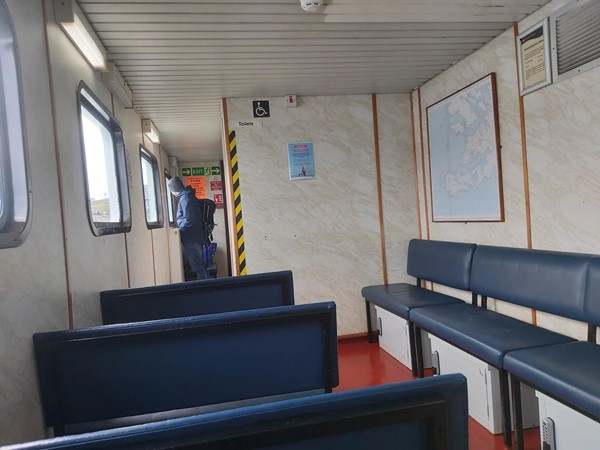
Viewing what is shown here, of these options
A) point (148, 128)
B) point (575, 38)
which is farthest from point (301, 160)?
point (575, 38)

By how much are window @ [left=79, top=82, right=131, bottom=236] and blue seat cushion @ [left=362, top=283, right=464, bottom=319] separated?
2456mm

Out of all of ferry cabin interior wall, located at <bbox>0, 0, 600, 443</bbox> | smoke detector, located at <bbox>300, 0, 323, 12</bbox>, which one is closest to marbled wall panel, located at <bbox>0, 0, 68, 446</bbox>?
ferry cabin interior wall, located at <bbox>0, 0, 600, 443</bbox>

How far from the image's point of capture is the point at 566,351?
215cm

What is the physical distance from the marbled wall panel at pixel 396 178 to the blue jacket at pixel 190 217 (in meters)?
2.98

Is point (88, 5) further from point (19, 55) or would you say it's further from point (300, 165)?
point (300, 165)

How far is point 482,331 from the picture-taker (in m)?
2.58

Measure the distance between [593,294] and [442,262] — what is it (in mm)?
1553

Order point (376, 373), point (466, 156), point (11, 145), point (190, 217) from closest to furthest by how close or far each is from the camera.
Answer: point (11, 145)
point (376, 373)
point (466, 156)
point (190, 217)

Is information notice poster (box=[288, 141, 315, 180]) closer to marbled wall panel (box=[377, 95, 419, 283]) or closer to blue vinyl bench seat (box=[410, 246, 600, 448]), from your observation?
marbled wall panel (box=[377, 95, 419, 283])

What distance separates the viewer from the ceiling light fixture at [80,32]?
2102 millimetres

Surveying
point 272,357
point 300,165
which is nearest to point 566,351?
point 272,357

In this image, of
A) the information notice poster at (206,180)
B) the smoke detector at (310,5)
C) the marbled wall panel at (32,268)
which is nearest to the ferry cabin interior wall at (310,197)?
the marbled wall panel at (32,268)

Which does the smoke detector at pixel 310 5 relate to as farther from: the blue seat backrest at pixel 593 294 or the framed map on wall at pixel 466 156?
the blue seat backrest at pixel 593 294

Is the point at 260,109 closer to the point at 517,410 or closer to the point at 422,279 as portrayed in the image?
the point at 422,279
